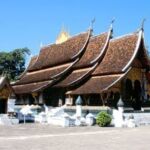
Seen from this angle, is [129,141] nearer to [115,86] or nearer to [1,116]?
[1,116]

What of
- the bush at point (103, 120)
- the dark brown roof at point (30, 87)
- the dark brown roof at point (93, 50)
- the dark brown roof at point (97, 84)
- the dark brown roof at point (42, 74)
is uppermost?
the dark brown roof at point (93, 50)

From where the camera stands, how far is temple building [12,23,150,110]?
29.6 meters

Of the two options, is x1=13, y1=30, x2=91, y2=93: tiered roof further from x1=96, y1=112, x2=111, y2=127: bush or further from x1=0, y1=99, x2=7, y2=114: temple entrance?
x1=96, y1=112, x2=111, y2=127: bush

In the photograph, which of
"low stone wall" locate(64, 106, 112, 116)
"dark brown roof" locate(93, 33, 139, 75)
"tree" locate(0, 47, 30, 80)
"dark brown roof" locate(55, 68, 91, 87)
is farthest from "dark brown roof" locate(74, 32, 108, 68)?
"tree" locate(0, 47, 30, 80)

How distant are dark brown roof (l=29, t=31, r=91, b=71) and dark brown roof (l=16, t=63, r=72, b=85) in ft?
1.45

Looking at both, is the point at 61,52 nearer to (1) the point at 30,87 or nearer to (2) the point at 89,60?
(1) the point at 30,87

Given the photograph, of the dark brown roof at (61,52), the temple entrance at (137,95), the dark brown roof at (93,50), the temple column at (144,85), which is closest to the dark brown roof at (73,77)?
the dark brown roof at (93,50)

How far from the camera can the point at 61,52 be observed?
126ft

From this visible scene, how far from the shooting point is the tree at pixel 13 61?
5700 cm

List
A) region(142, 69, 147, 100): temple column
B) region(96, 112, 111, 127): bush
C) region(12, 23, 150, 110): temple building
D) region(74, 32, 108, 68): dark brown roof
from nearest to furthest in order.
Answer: region(96, 112, 111, 127): bush
region(12, 23, 150, 110): temple building
region(142, 69, 147, 100): temple column
region(74, 32, 108, 68): dark brown roof

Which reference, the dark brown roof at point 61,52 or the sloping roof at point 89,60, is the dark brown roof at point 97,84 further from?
the dark brown roof at point 61,52

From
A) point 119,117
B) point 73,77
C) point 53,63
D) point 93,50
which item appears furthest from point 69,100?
point 119,117

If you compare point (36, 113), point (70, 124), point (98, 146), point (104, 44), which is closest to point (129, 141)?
point (98, 146)

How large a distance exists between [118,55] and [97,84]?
3108mm
